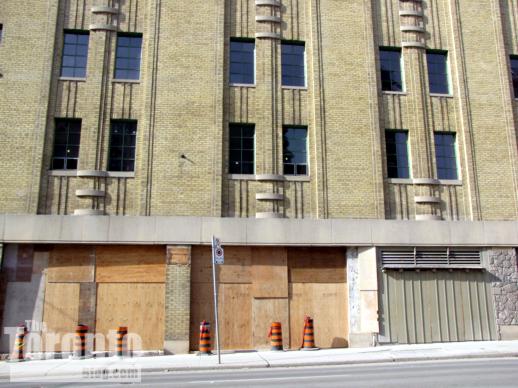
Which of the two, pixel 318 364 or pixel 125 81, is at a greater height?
pixel 125 81

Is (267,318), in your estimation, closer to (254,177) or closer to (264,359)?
(264,359)

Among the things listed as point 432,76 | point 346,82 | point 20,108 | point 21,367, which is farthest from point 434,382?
point 20,108

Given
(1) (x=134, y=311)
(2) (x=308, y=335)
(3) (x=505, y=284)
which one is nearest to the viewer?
(2) (x=308, y=335)

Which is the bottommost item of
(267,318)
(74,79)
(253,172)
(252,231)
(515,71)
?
(267,318)

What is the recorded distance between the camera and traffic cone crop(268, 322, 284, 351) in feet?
51.6

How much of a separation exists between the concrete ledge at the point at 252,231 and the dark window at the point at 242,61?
544 cm

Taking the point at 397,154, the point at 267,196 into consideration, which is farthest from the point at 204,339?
the point at 397,154

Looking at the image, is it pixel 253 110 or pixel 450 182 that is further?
pixel 450 182

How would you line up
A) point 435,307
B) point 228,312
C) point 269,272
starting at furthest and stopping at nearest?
point 435,307
point 269,272
point 228,312

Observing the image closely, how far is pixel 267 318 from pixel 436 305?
232 inches

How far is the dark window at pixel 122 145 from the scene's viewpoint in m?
17.4

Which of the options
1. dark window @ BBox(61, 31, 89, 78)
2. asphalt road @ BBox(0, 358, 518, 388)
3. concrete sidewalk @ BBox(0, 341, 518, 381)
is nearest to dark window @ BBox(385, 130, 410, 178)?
concrete sidewalk @ BBox(0, 341, 518, 381)

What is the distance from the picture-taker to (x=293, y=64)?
19.2 m

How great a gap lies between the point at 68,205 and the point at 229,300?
622 centimetres
